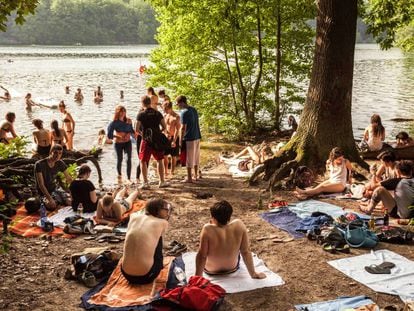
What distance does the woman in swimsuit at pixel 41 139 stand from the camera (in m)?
13.5

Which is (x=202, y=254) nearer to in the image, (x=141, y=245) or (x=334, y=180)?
(x=141, y=245)

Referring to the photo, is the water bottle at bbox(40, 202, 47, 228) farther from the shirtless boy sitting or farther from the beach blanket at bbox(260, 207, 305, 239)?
the beach blanket at bbox(260, 207, 305, 239)

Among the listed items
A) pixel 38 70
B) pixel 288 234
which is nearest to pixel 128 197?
pixel 288 234

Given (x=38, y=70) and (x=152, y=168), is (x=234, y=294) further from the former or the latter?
(x=38, y=70)

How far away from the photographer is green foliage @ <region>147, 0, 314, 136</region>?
1753cm

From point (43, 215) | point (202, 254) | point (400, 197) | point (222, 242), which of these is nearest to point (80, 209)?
point (43, 215)

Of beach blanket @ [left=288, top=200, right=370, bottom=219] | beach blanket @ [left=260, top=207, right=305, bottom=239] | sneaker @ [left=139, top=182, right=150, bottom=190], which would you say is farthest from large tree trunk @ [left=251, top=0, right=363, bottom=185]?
sneaker @ [left=139, top=182, right=150, bottom=190]

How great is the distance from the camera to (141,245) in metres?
6.24

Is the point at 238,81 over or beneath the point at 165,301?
over

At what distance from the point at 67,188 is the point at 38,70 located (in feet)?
174

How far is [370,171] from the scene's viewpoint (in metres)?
11.8

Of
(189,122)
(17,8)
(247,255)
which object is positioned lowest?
(247,255)

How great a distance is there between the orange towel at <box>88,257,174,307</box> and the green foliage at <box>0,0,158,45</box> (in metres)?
111

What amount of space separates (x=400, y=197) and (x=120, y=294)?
17.8 ft
